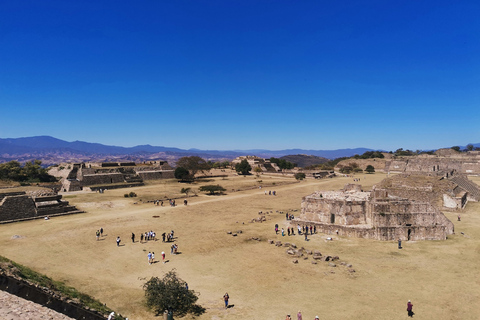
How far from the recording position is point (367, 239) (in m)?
22.1

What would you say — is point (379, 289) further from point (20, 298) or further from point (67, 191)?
point (67, 191)

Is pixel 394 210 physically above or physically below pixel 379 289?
above

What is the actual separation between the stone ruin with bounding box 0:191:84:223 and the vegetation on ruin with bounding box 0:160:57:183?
25.2 m

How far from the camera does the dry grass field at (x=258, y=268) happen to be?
1245cm

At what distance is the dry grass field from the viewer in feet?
40.9

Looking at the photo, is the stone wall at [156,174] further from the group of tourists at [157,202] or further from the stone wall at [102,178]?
the group of tourists at [157,202]

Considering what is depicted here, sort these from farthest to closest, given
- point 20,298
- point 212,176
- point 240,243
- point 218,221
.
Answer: point 212,176 < point 218,221 < point 240,243 < point 20,298

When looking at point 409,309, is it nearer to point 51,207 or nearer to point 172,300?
point 172,300

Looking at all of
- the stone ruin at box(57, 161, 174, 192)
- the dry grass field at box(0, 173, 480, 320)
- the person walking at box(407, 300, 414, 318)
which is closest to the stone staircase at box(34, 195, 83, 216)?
the dry grass field at box(0, 173, 480, 320)

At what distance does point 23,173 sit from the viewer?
51438 mm

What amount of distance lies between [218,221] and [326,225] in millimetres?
11164

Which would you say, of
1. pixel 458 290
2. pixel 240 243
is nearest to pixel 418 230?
pixel 458 290

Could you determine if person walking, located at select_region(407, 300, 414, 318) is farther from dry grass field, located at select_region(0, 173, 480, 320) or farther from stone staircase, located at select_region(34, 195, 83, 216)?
stone staircase, located at select_region(34, 195, 83, 216)

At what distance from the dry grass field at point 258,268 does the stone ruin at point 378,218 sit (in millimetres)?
890
